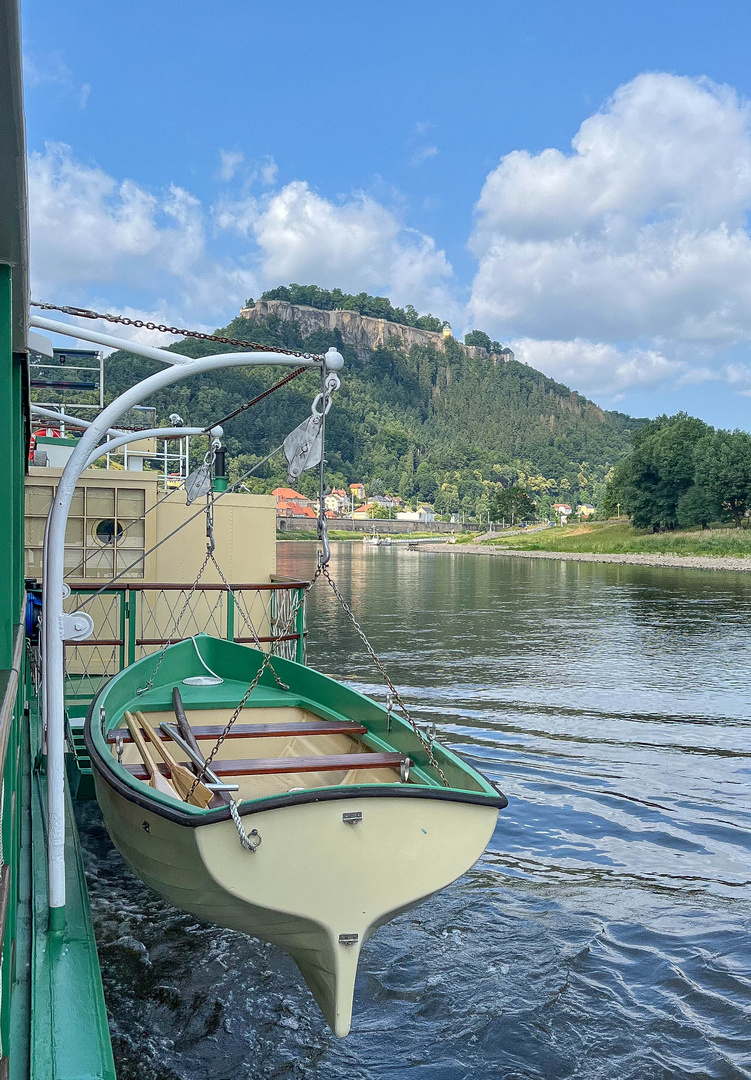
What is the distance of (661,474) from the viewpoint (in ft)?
246

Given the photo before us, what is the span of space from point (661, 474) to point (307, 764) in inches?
2921

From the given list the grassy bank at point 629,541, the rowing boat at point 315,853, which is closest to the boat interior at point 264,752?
the rowing boat at point 315,853

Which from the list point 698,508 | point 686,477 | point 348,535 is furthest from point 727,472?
point 348,535

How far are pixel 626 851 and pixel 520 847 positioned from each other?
2.83 ft

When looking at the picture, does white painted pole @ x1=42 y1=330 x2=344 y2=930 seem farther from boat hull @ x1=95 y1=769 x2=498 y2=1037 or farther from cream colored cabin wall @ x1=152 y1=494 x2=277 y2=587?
cream colored cabin wall @ x1=152 y1=494 x2=277 y2=587

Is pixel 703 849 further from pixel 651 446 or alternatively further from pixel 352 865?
pixel 651 446

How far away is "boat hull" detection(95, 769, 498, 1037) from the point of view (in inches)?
151

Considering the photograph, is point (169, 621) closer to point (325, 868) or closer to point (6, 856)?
point (325, 868)

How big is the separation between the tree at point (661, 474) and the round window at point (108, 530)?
67.4m

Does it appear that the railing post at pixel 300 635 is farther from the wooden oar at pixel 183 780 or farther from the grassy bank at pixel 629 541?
the grassy bank at pixel 629 541

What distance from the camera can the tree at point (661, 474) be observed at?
74750mm

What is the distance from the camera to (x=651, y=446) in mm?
79250

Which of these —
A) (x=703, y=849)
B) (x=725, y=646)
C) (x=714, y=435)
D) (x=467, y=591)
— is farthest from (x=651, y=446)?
(x=703, y=849)

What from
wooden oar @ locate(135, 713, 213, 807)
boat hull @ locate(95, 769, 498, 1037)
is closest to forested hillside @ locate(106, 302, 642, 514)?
wooden oar @ locate(135, 713, 213, 807)
